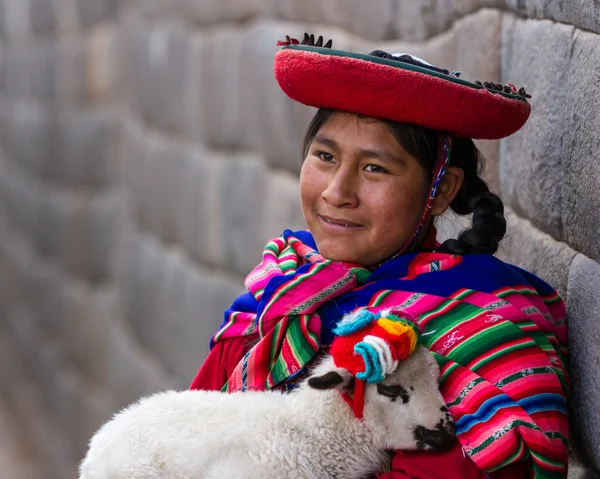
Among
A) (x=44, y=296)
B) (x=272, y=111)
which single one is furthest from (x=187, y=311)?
(x=44, y=296)

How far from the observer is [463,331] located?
1580mm

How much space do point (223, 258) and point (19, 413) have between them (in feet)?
14.2

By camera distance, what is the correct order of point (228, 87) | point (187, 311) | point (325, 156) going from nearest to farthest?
point (325, 156), point (228, 87), point (187, 311)

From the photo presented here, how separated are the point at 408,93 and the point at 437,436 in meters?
0.54

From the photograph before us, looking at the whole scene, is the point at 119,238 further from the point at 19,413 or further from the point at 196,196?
the point at 19,413

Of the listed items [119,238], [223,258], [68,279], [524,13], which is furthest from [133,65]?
[524,13]

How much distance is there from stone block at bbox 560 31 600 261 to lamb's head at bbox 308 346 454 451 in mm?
342

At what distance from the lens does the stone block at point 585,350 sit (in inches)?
61.9

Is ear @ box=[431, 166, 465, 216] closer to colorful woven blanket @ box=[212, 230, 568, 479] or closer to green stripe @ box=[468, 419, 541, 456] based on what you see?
colorful woven blanket @ box=[212, 230, 568, 479]

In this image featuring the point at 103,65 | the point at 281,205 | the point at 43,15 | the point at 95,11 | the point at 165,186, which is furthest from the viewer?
the point at 43,15

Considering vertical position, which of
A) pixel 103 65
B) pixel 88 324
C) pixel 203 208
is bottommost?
pixel 88 324

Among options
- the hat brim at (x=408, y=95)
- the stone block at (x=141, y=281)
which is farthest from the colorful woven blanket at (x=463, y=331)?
the stone block at (x=141, y=281)

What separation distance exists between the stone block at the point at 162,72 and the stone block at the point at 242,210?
1.98 ft

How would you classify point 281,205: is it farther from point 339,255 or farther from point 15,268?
point 15,268
